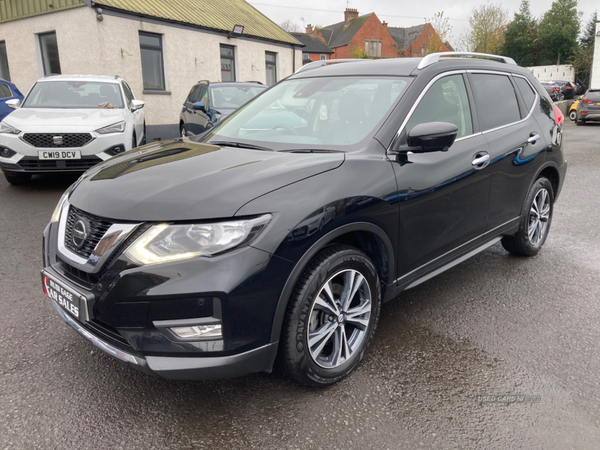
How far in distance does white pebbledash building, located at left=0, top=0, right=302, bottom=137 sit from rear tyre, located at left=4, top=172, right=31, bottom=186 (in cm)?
670

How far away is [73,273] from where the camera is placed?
2.35 metres

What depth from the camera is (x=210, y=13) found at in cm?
1780

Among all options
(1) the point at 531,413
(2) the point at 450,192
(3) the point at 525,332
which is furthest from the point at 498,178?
(1) the point at 531,413

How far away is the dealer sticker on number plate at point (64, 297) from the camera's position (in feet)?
7.30

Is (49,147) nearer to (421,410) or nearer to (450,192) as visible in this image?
(450,192)

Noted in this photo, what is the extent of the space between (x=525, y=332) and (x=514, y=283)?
90 centimetres

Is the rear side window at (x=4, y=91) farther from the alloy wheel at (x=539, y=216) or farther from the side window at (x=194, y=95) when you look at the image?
the alloy wheel at (x=539, y=216)

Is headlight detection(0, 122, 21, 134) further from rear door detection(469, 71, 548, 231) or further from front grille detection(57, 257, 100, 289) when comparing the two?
rear door detection(469, 71, 548, 231)

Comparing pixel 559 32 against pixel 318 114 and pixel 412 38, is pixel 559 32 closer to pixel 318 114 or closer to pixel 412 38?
pixel 412 38

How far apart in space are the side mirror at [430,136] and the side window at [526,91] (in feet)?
6.20

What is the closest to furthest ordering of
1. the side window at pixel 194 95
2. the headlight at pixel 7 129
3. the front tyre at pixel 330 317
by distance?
1. the front tyre at pixel 330 317
2. the headlight at pixel 7 129
3. the side window at pixel 194 95

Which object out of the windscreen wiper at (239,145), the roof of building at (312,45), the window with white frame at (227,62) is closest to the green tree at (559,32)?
the roof of building at (312,45)

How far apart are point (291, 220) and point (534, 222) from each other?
3209 mm

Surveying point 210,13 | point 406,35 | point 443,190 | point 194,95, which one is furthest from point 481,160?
point 406,35
